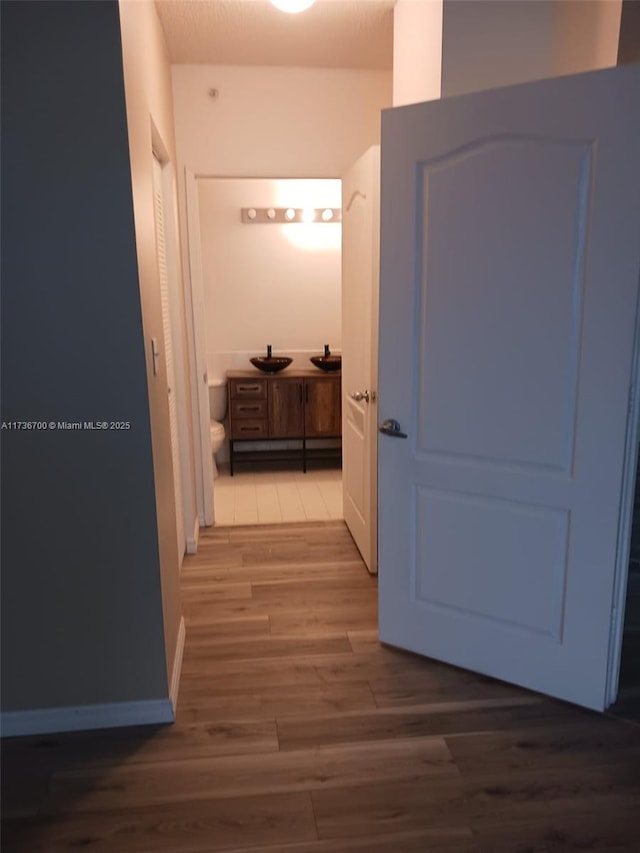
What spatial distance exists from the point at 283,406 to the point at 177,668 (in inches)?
108

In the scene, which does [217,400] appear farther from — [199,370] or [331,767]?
[331,767]

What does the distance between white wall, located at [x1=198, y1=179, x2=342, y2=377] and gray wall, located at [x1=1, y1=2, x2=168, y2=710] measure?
331 centimetres

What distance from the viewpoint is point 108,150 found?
169 cm

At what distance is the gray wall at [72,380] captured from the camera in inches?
64.7

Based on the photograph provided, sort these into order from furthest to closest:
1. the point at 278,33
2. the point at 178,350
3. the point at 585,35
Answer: the point at 178,350 → the point at 278,33 → the point at 585,35

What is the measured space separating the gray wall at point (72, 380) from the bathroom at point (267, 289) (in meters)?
2.80

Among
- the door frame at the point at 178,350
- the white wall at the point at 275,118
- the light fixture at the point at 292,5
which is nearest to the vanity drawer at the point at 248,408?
the door frame at the point at 178,350

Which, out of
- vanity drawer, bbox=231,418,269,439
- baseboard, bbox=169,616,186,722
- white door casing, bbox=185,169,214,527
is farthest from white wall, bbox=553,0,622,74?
vanity drawer, bbox=231,418,269,439

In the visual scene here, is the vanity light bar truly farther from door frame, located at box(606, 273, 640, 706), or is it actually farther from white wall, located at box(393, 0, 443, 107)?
door frame, located at box(606, 273, 640, 706)

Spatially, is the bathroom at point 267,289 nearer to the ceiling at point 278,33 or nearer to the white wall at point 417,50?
the ceiling at point 278,33

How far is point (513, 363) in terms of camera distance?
1.98 meters

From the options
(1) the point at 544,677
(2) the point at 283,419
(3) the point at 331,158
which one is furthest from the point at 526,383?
(2) the point at 283,419

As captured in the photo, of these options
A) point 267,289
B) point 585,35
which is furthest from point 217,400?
point 585,35

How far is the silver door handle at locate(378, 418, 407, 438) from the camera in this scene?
7.36 ft
